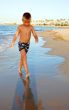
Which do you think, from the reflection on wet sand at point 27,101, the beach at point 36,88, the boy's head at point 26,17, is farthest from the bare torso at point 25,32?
the reflection on wet sand at point 27,101

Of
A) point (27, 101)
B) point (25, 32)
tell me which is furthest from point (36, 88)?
point (25, 32)

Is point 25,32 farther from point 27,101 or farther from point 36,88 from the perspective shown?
point 27,101

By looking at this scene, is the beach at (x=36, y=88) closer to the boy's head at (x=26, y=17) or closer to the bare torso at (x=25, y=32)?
the bare torso at (x=25, y=32)

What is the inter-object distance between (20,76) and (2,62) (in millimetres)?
2503

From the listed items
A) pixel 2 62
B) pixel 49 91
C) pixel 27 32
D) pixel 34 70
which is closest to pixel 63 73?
pixel 34 70

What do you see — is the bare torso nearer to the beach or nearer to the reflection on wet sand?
the beach

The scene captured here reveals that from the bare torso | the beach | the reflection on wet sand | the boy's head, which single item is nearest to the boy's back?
the bare torso

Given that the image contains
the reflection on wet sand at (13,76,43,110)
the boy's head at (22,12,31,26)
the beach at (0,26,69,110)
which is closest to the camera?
the reflection on wet sand at (13,76,43,110)

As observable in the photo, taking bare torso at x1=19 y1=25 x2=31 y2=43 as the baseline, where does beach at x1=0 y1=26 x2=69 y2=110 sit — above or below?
below

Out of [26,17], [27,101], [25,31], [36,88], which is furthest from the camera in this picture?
[25,31]

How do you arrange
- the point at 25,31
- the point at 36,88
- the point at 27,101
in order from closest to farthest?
the point at 27,101 < the point at 36,88 < the point at 25,31

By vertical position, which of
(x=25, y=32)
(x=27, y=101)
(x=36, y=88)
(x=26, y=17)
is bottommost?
(x=36, y=88)

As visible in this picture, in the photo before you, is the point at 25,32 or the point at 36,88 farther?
the point at 25,32

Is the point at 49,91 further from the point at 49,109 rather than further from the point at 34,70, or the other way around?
the point at 34,70
